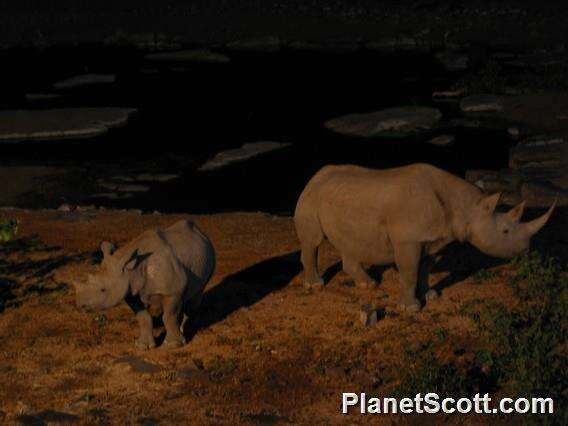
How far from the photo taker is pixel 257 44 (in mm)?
33375

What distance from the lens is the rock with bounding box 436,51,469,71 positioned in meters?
28.5

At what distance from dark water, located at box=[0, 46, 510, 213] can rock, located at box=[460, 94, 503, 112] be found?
1.20ft

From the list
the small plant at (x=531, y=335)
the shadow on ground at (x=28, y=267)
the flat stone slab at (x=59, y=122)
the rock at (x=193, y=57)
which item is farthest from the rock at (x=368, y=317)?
the rock at (x=193, y=57)

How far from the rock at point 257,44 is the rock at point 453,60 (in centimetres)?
529

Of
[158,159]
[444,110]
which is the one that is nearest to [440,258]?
[158,159]

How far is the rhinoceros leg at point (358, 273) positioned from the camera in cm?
1105

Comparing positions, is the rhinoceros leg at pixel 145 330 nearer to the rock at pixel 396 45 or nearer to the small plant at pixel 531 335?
the small plant at pixel 531 335

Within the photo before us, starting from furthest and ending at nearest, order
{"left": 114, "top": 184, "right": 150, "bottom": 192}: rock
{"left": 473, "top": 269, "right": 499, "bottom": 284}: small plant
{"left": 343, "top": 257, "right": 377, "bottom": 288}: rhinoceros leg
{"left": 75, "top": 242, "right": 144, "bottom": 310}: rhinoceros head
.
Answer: {"left": 114, "top": 184, "right": 150, "bottom": 192}: rock, {"left": 473, "top": 269, "right": 499, "bottom": 284}: small plant, {"left": 343, "top": 257, "right": 377, "bottom": 288}: rhinoceros leg, {"left": 75, "top": 242, "right": 144, "bottom": 310}: rhinoceros head

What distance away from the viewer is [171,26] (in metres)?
36.7

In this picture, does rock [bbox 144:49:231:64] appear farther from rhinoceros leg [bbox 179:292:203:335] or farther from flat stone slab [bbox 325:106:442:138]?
rhinoceros leg [bbox 179:292:203:335]

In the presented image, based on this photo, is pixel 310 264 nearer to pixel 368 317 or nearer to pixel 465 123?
pixel 368 317

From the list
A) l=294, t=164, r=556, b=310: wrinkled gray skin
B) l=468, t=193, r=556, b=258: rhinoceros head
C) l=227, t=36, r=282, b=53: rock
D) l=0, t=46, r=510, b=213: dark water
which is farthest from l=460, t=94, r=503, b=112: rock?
l=468, t=193, r=556, b=258: rhinoceros head

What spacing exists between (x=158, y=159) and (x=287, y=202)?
3.79m

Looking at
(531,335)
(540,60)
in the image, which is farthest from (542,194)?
(540,60)
